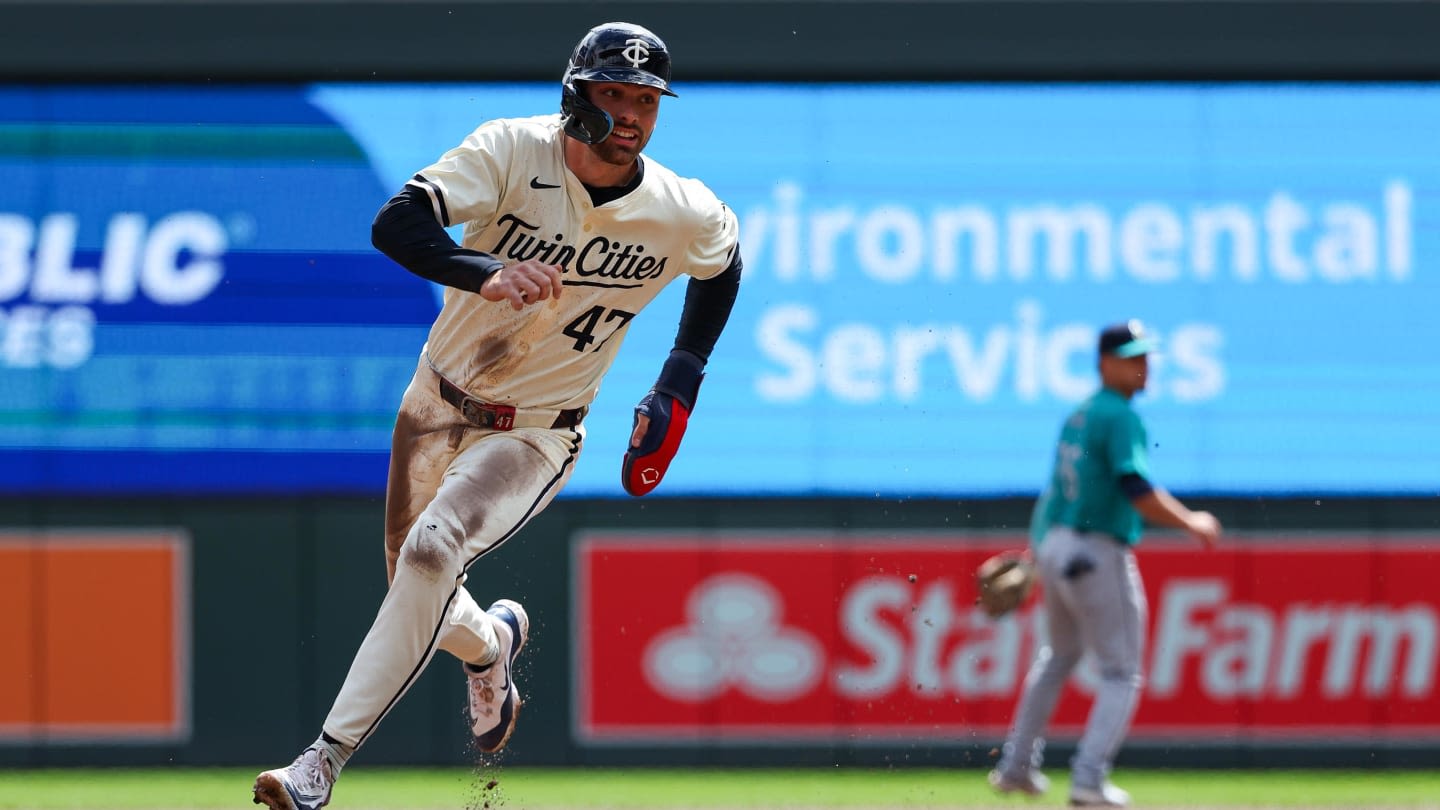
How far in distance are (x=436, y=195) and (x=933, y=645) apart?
4969 mm

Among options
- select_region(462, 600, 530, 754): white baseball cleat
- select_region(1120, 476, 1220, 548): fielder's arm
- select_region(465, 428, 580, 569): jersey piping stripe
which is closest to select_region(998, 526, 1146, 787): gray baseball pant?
select_region(1120, 476, 1220, 548): fielder's arm

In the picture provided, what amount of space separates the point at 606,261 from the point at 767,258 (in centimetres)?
427

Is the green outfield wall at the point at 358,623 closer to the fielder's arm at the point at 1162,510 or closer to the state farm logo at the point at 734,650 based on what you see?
the state farm logo at the point at 734,650

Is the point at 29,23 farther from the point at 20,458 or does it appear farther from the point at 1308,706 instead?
the point at 1308,706

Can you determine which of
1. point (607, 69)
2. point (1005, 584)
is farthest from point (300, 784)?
point (1005, 584)

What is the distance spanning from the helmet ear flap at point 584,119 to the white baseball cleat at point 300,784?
5.26ft

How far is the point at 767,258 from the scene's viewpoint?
30.2ft

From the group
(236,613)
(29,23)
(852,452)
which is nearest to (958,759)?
(852,452)

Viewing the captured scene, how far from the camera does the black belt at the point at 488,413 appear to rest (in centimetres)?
509

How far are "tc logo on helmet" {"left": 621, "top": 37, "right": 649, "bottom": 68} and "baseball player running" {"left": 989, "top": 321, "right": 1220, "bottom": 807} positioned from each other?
299 centimetres

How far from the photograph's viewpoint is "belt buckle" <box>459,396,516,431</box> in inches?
200

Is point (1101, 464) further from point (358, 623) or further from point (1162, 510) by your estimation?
point (358, 623)

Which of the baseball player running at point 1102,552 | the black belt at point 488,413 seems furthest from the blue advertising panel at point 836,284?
the black belt at point 488,413

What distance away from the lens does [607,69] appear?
475 cm
